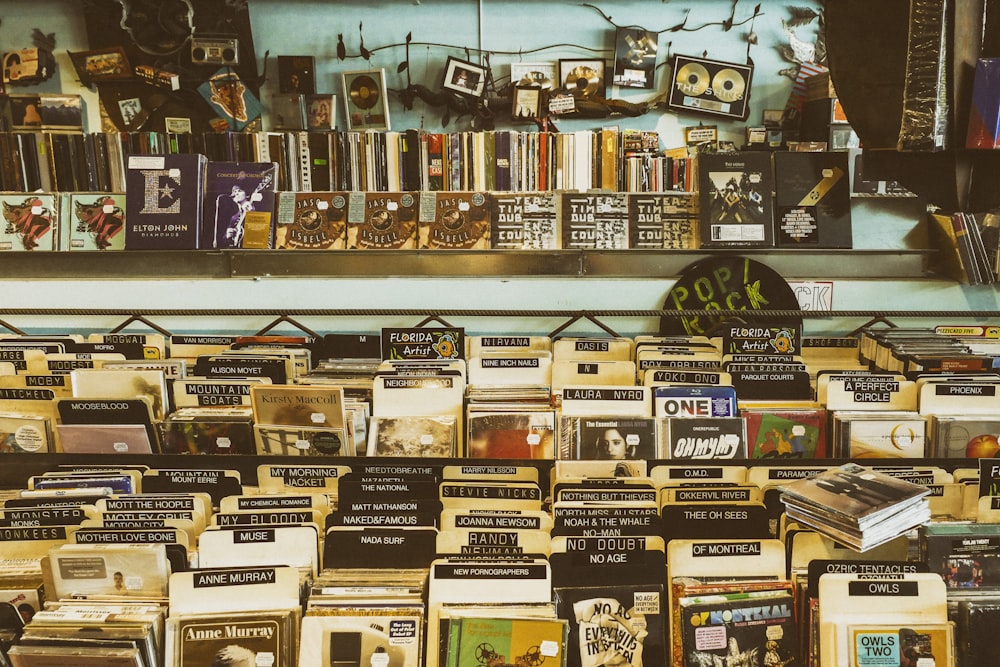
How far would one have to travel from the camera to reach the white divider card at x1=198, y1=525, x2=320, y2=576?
1497 millimetres

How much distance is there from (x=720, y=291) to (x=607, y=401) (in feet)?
7.20

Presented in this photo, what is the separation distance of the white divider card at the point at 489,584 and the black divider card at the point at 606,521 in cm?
14

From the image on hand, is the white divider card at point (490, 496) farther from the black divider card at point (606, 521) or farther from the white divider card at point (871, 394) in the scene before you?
the white divider card at point (871, 394)

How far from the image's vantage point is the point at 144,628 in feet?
4.45

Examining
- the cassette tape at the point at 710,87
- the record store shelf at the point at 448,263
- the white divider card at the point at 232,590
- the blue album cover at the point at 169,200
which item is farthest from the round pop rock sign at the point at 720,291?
the white divider card at the point at 232,590

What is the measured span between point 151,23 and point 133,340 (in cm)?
276

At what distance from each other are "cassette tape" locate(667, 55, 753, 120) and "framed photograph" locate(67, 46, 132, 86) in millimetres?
3529

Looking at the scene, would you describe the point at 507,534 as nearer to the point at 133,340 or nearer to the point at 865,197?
the point at 133,340

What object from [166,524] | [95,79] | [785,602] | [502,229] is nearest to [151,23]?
[95,79]

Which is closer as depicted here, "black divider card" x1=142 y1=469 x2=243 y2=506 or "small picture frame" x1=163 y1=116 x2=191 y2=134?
"black divider card" x1=142 y1=469 x2=243 y2=506

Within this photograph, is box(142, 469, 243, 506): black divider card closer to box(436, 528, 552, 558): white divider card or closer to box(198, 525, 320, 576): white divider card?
box(198, 525, 320, 576): white divider card

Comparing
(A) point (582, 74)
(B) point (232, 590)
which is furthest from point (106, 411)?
(A) point (582, 74)

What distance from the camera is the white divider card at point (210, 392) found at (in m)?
2.22

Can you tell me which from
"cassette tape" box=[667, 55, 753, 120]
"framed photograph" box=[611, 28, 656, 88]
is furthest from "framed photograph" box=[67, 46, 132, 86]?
"cassette tape" box=[667, 55, 753, 120]
